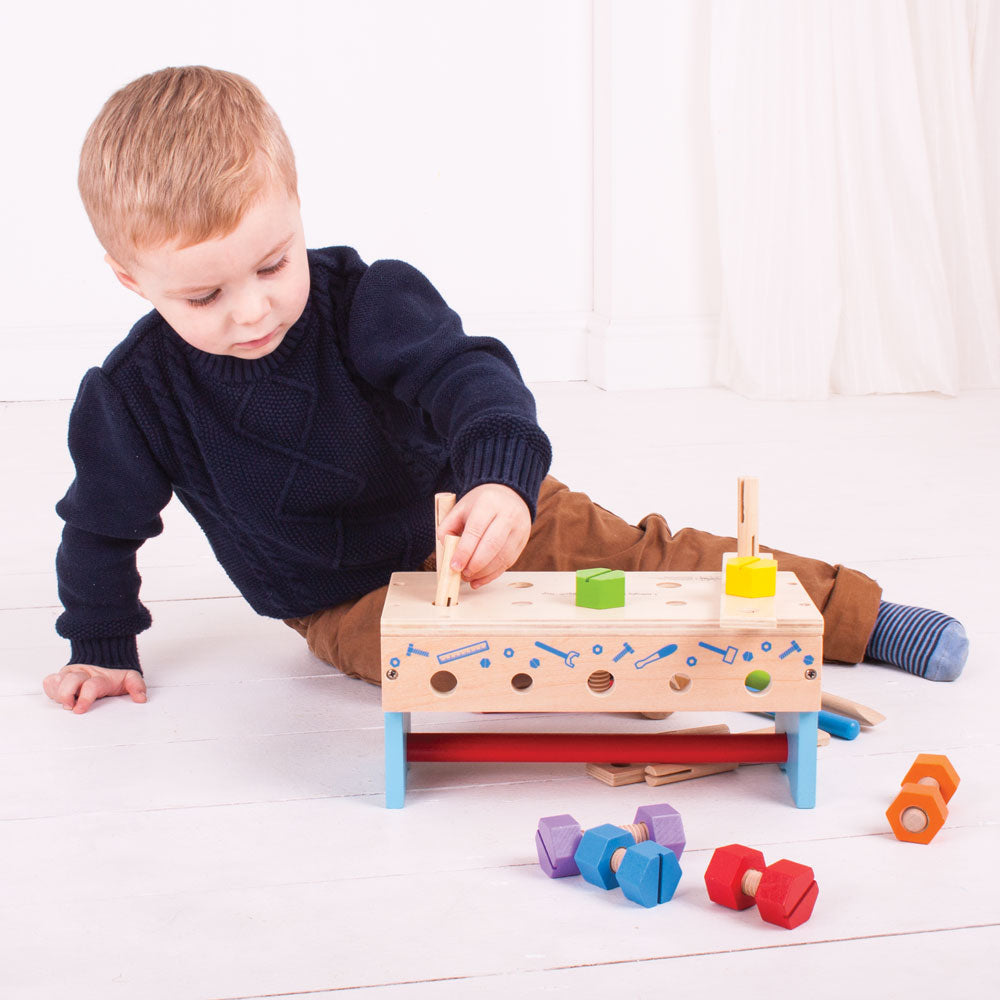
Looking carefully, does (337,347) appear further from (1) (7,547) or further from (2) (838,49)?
(2) (838,49)

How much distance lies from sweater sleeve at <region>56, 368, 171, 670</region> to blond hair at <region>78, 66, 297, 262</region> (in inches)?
6.5

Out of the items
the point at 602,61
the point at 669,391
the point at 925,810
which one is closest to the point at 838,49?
the point at 602,61

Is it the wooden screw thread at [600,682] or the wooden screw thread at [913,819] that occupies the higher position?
the wooden screw thread at [600,682]

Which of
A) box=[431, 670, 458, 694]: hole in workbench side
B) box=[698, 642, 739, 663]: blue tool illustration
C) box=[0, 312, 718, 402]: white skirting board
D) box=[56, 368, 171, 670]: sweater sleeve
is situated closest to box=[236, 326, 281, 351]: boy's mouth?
box=[56, 368, 171, 670]: sweater sleeve

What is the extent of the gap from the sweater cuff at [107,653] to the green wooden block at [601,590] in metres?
0.41

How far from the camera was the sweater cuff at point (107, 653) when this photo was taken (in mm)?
998

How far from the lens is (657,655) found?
762 millimetres

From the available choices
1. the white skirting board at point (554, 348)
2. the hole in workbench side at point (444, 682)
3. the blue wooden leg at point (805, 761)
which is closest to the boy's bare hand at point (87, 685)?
the hole in workbench side at point (444, 682)

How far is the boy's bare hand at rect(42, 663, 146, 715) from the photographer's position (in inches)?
37.8

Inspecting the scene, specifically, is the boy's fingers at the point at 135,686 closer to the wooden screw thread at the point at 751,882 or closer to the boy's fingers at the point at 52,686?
the boy's fingers at the point at 52,686

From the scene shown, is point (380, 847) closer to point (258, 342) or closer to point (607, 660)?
point (607, 660)

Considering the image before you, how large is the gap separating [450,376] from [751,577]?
0.82ft

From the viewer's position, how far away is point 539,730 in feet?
3.00

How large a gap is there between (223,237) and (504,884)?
416 millimetres
